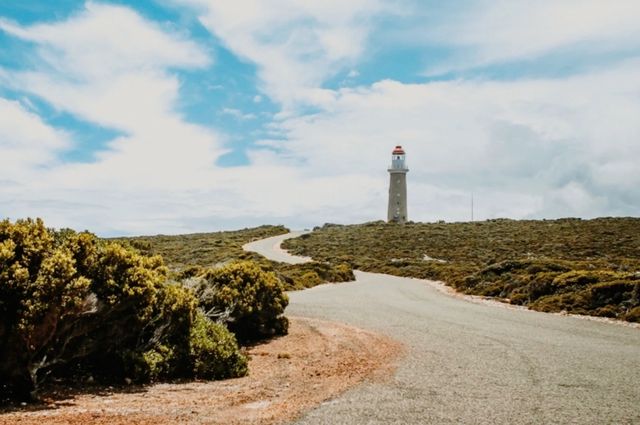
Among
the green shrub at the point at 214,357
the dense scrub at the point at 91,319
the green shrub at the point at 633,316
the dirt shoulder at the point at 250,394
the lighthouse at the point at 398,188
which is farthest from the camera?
the lighthouse at the point at 398,188

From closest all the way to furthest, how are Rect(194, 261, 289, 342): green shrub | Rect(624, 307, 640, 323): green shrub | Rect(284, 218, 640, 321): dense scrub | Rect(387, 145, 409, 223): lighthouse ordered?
Rect(194, 261, 289, 342): green shrub → Rect(624, 307, 640, 323): green shrub → Rect(284, 218, 640, 321): dense scrub → Rect(387, 145, 409, 223): lighthouse

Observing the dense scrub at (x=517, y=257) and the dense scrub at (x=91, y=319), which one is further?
the dense scrub at (x=517, y=257)

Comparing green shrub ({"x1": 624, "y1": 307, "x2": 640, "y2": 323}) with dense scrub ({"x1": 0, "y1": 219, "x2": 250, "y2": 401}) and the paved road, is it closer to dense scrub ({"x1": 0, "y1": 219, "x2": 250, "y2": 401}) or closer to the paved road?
the paved road


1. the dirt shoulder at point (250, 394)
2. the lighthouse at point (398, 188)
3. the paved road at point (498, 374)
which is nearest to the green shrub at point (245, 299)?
the dirt shoulder at point (250, 394)

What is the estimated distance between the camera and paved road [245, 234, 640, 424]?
707 cm

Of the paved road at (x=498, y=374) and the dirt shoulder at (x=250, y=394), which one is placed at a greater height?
the paved road at (x=498, y=374)

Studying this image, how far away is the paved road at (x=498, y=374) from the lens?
23.2 ft

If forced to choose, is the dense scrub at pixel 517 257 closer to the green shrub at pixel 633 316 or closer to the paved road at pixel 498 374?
the green shrub at pixel 633 316

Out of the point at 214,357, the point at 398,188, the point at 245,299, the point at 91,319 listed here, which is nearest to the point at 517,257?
the point at 398,188

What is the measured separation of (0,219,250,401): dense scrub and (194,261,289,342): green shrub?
6.11ft

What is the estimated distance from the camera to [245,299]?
13.9 m

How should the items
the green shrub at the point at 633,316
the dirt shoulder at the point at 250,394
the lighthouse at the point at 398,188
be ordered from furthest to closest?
the lighthouse at the point at 398,188 < the green shrub at the point at 633,316 < the dirt shoulder at the point at 250,394

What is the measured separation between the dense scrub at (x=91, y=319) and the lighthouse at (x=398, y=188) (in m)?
71.9

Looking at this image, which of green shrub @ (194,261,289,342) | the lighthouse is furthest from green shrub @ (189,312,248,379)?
the lighthouse
